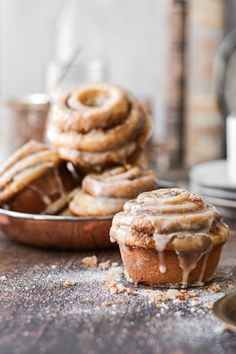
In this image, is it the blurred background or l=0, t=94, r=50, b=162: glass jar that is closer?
l=0, t=94, r=50, b=162: glass jar

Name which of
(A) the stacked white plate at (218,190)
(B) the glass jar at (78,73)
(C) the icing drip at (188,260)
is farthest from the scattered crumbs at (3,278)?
(B) the glass jar at (78,73)

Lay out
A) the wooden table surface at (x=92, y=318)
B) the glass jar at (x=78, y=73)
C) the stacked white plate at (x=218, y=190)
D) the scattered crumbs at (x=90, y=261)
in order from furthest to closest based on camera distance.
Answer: the glass jar at (x=78, y=73)
the stacked white plate at (x=218, y=190)
the scattered crumbs at (x=90, y=261)
the wooden table surface at (x=92, y=318)

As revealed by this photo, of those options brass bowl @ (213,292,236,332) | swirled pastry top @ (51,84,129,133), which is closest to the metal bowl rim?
swirled pastry top @ (51,84,129,133)

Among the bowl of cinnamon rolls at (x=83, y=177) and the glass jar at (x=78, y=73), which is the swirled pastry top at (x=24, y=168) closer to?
the bowl of cinnamon rolls at (x=83, y=177)

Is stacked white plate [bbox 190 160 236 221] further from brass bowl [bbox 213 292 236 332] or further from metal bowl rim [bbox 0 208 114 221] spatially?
brass bowl [bbox 213 292 236 332]

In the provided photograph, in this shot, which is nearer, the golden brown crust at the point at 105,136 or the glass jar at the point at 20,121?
the golden brown crust at the point at 105,136

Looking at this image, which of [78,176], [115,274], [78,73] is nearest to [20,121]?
[78,176]
